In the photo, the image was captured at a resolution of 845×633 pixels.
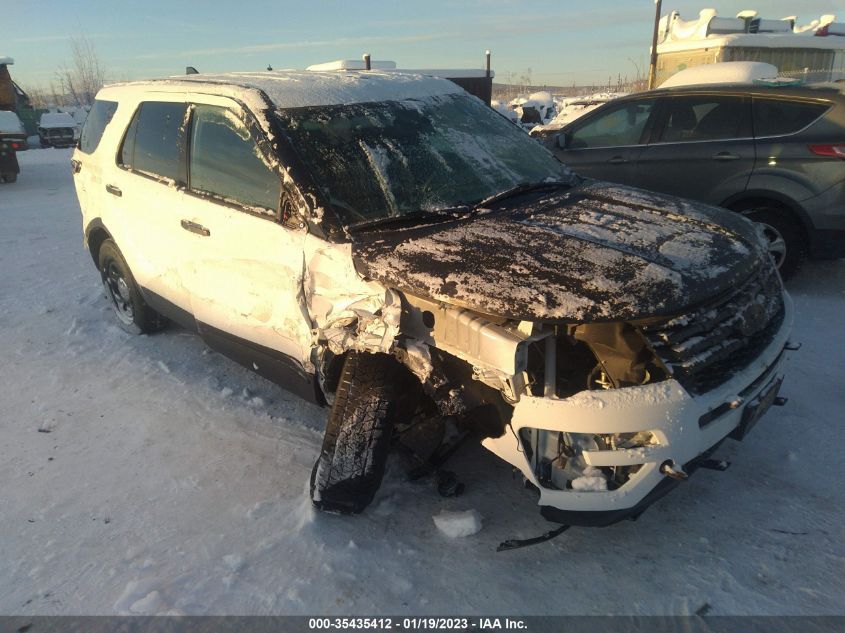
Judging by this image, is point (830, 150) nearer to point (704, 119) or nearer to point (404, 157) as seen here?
point (704, 119)

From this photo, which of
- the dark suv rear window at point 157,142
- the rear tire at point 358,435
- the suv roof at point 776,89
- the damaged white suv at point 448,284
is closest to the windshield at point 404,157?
the damaged white suv at point 448,284

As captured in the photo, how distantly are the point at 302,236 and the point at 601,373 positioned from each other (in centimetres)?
145

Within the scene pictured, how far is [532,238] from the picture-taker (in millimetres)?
2439

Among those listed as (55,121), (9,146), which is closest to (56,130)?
(55,121)

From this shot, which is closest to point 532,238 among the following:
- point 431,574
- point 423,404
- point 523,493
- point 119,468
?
point 423,404

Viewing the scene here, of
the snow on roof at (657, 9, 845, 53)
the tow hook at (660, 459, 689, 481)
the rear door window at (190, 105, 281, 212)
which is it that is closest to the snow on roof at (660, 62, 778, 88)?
the rear door window at (190, 105, 281, 212)

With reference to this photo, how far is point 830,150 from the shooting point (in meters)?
4.59

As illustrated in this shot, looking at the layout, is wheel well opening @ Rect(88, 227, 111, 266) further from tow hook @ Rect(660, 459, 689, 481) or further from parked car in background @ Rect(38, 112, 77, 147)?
parked car in background @ Rect(38, 112, 77, 147)

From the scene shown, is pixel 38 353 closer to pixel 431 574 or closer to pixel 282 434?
pixel 282 434

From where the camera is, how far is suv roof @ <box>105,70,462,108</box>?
3.12 meters

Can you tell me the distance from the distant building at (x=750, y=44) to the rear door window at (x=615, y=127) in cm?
1665

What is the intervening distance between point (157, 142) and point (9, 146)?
38.7ft

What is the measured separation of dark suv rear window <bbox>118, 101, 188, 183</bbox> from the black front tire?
781 mm

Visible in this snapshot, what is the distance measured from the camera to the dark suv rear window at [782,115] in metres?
4.79
